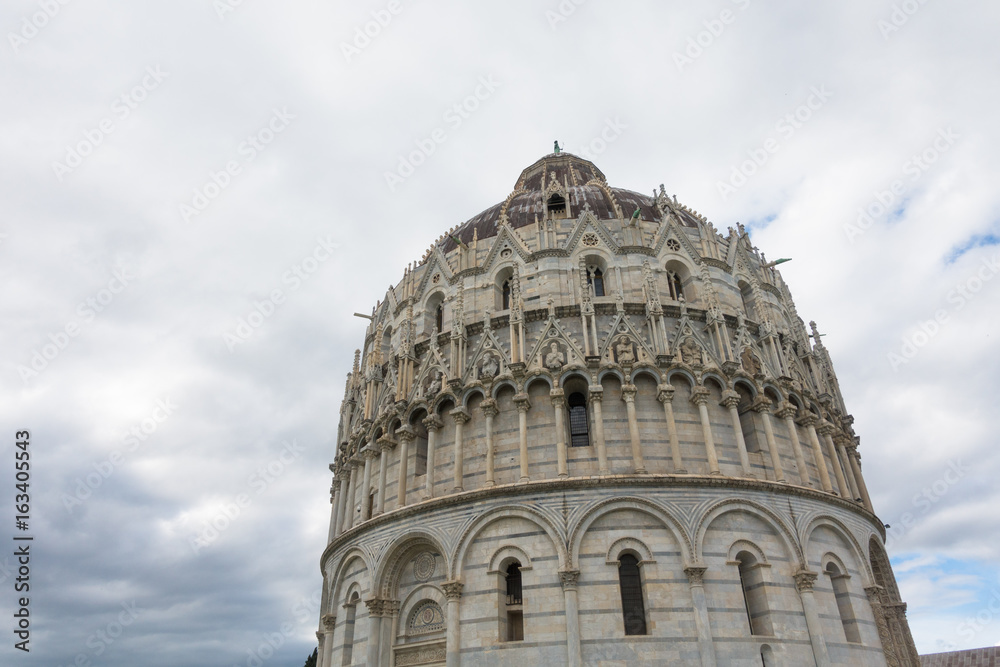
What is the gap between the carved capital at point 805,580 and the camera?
19672 millimetres

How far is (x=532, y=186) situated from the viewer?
125ft

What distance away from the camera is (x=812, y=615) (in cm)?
1930

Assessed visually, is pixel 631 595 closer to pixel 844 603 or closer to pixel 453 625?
pixel 453 625

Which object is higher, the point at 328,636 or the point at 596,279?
the point at 596,279

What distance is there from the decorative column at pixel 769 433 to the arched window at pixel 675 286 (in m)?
5.39

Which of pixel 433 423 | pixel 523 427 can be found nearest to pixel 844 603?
pixel 523 427

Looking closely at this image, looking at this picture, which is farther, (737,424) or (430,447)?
(430,447)

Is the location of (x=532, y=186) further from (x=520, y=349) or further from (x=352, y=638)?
(x=352, y=638)

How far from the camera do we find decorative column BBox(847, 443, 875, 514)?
26344mm

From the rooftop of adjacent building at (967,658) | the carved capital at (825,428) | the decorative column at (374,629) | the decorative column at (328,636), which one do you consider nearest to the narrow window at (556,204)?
the carved capital at (825,428)

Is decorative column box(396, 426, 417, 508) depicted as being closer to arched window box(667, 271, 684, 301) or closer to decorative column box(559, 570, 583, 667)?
decorative column box(559, 570, 583, 667)

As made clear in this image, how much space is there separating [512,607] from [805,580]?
30.4 feet

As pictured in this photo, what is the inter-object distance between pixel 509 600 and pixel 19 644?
17504 mm

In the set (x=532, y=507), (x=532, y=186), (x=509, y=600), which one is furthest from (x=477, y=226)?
(x=509, y=600)
